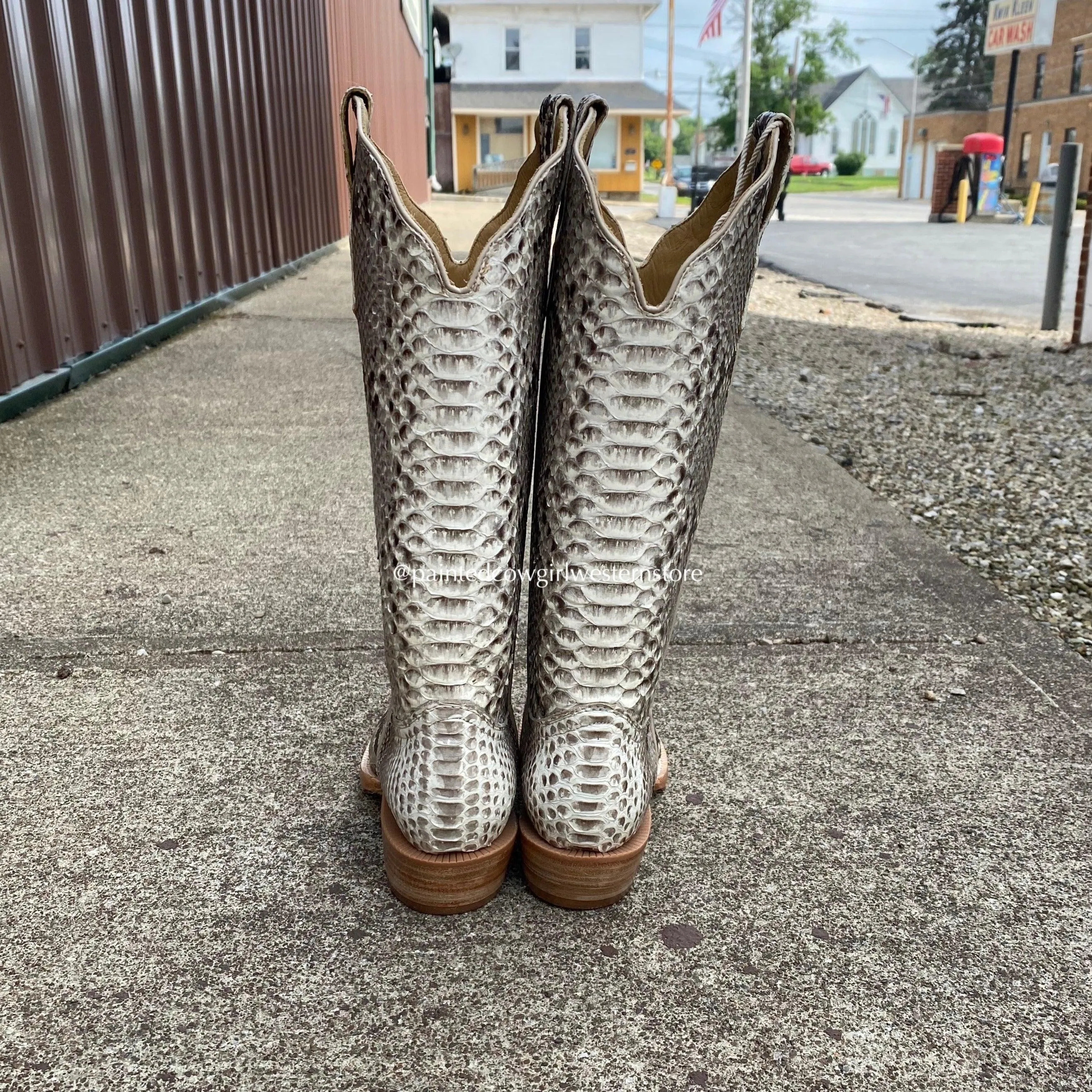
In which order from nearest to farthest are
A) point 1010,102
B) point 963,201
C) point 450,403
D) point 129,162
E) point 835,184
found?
point 450,403, point 129,162, point 963,201, point 1010,102, point 835,184

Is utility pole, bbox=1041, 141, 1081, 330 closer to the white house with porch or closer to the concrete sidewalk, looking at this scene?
the concrete sidewalk

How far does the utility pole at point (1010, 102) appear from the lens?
121 ft

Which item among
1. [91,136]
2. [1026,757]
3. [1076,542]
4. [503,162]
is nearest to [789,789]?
[1026,757]

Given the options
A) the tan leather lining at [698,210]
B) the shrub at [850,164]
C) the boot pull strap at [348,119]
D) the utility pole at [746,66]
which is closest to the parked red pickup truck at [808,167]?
the shrub at [850,164]

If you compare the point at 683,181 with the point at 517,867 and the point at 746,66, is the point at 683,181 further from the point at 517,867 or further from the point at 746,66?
the point at 517,867

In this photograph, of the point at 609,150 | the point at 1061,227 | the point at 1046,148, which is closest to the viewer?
the point at 1061,227

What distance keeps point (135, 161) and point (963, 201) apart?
68.6ft

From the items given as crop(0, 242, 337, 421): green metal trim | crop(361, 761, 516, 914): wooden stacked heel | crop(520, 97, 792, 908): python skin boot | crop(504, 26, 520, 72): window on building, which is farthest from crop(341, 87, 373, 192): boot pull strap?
crop(504, 26, 520, 72): window on building

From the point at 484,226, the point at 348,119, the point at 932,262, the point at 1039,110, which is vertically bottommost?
the point at 932,262

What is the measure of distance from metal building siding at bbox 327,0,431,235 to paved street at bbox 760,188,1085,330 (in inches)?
183

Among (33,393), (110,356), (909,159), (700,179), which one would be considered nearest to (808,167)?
(909,159)

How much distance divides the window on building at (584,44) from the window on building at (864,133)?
228ft

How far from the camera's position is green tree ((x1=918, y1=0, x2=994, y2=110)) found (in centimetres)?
5119

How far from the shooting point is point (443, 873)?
1141 mm
